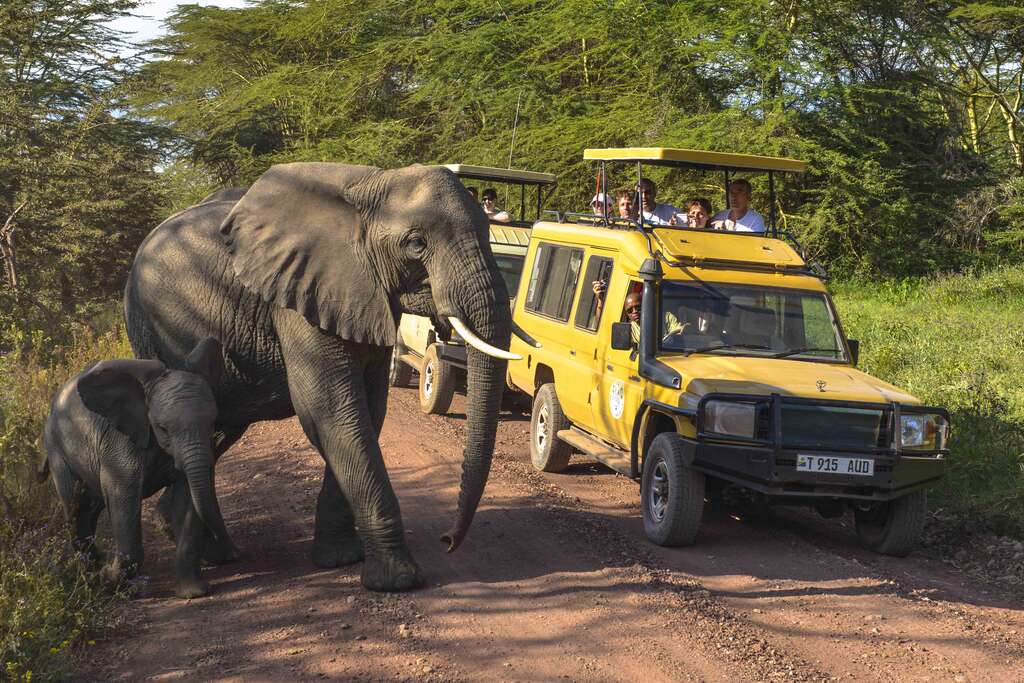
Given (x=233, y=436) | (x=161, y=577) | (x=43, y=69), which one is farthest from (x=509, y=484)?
(x=43, y=69)

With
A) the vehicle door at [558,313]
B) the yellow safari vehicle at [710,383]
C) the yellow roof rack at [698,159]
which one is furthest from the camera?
the vehicle door at [558,313]

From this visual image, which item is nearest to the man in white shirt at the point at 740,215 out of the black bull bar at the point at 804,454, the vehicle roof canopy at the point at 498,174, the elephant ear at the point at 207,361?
the black bull bar at the point at 804,454

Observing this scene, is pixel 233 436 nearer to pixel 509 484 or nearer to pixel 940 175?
pixel 509 484

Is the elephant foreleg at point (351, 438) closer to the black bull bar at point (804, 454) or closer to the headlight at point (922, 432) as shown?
the black bull bar at point (804, 454)

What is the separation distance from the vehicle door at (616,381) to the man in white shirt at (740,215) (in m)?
1.66

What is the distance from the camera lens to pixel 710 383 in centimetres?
776

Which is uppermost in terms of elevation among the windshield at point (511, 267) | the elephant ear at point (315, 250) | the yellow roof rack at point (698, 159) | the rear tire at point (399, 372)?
the yellow roof rack at point (698, 159)

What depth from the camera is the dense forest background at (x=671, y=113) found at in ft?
62.7

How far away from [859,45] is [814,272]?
12.4 m

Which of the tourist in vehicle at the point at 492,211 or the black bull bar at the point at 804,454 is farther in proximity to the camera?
the tourist in vehicle at the point at 492,211

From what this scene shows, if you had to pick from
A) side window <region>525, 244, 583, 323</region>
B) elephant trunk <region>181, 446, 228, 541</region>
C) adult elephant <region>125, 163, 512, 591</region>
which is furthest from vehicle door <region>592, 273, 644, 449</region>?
elephant trunk <region>181, 446, 228, 541</region>

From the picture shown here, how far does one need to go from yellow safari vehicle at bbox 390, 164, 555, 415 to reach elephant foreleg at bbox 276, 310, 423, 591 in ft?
17.5

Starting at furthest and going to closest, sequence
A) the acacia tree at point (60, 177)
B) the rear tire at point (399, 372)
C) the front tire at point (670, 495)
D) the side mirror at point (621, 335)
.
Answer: the acacia tree at point (60, 177) → the rear tire at point (399, 372) → the side mirror at point (621, 335) → the front tire at point (670, 495)

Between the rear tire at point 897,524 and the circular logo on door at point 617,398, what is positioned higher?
the circular logo on door at point 617,398
